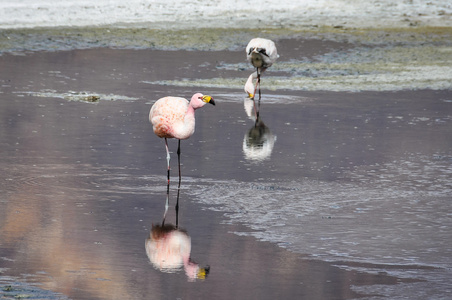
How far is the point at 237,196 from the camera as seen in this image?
995 cm

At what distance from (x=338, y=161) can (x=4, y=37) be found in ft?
59.9

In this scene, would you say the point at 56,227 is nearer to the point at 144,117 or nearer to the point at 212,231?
the point at 212,231

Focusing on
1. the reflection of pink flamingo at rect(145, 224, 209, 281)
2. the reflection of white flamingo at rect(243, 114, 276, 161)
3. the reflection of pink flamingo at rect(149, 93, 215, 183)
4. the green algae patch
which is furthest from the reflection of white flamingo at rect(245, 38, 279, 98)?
the reflection of pink flamingo at rect(145, 224, 209, 281)

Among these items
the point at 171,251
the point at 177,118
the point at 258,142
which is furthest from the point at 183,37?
the point at 171,251

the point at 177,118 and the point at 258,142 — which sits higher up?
the point at 177,118

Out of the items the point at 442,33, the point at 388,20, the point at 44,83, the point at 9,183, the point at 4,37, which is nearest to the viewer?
the point at 9,183

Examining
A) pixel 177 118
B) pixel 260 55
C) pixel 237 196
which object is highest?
pixel 260 55

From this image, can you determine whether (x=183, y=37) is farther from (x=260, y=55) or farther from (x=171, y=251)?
(x=171, y=251)

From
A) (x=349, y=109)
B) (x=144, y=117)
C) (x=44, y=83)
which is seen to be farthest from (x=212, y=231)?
(x=44, y=83)

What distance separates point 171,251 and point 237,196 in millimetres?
2304

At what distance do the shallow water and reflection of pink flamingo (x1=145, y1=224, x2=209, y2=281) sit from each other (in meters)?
0.08

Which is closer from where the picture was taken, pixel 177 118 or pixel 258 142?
pixel 177 118

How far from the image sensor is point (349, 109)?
16844 millimetres

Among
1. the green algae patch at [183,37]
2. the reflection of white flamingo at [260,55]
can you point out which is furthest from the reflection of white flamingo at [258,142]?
the green algae patch at [183,37]
